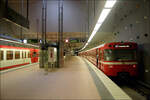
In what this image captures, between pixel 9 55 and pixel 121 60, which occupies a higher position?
pixel 9 55

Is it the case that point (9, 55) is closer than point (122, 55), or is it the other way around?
point (122, 55)

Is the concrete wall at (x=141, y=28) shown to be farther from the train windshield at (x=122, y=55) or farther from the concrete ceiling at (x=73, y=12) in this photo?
the train windshield at (x=122, y=55)

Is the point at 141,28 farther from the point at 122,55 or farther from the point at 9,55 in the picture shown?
the point at 9,55

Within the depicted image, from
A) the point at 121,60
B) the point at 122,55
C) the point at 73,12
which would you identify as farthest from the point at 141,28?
the point at 73,12

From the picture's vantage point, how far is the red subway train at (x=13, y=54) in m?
7.44

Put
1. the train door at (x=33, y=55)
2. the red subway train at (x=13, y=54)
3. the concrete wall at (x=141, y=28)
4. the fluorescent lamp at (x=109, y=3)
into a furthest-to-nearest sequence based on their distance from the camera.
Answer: the train door at (x=33, y=55) → the red subway train at (x=13, y=54) → the concrete wall at (x=141, y=28) → the fluorescent lamp at (x=109, y=3)

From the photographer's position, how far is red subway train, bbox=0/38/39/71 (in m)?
7.44

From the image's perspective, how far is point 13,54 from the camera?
8.73 meters

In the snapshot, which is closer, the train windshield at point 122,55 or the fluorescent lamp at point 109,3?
the fluorescent lamp at point 109,3

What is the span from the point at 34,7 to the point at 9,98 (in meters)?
9.84

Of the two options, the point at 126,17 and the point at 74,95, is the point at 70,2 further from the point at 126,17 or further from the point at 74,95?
the point at 74,95

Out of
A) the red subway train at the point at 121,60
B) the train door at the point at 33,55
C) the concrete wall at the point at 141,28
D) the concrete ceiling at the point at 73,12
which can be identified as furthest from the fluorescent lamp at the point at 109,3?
Answer: the train door at the point at 33,55

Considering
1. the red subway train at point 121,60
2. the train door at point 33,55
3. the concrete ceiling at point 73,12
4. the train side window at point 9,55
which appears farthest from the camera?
the train door at point 33,55

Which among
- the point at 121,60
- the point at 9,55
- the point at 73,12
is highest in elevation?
the point at 73,12
